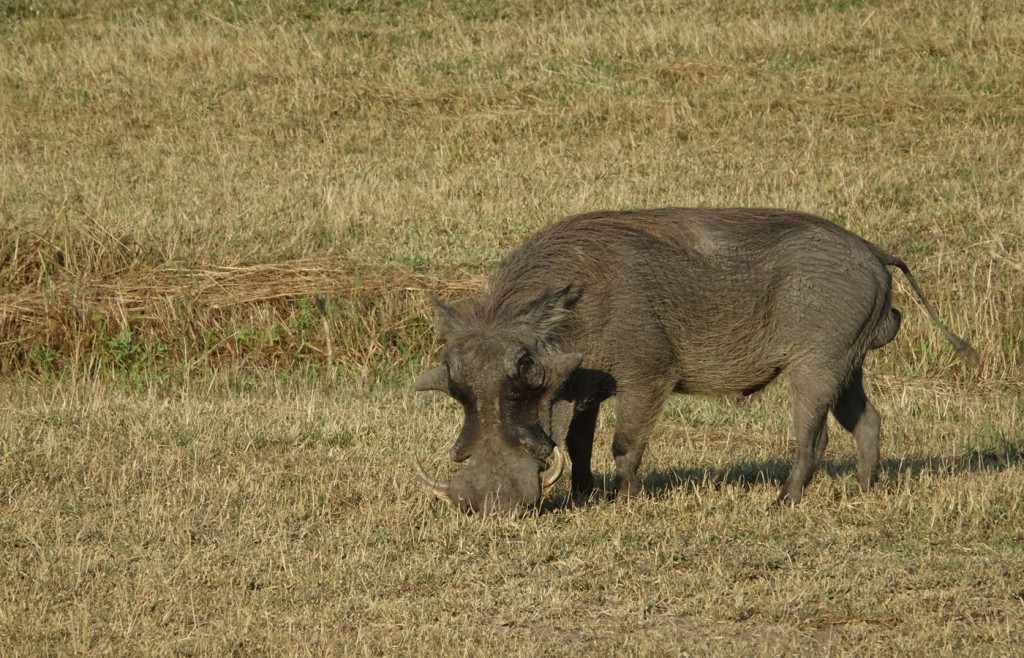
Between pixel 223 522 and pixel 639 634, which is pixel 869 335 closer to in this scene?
pixel 639 634

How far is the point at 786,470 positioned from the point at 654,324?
4.83ft

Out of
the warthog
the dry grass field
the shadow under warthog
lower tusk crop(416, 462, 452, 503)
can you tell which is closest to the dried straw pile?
the dry grass field

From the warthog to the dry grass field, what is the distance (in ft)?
0.87

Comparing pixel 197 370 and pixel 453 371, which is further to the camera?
pixel 197 370

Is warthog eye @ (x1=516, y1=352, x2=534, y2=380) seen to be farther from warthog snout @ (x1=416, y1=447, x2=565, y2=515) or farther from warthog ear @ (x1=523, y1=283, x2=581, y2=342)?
warthog snout @ (x1=416, y1=447, x2=565, y2=515)

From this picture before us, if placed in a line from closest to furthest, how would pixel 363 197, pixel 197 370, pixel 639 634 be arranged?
pixel 639 634
pixel 197 370
pixel 363 197

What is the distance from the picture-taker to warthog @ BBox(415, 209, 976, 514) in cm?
574

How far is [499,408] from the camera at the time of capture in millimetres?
5633

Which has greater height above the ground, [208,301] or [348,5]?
[348,5]

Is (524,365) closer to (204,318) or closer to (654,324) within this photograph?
(654,324)

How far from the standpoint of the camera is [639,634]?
15.8 ft

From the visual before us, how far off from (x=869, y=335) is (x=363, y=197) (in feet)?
20.8

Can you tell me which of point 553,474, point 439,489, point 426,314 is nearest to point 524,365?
point 553,474

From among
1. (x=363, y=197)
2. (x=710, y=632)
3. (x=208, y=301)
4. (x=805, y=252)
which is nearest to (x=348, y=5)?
(x=363, y=197)
